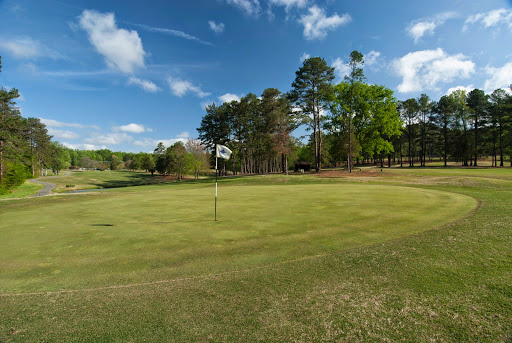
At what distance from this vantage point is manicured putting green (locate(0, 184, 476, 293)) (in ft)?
16.9

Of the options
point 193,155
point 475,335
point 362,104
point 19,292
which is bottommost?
point 19,292

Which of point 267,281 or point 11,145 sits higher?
point 11,145

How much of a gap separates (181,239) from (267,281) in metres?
3.92

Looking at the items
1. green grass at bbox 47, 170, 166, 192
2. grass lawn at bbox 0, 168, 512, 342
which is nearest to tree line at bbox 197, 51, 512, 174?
green grass at bbox 47, 170, 166, 192

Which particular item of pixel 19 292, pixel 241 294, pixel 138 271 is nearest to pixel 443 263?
pixel 241 294

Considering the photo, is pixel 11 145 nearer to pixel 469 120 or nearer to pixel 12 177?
pixel 12 177

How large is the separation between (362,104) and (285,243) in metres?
41.8

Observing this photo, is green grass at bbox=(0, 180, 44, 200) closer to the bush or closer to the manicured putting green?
the bush

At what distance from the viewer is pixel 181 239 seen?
7.27 m

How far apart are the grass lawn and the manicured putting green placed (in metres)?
0.05

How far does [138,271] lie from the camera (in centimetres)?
516

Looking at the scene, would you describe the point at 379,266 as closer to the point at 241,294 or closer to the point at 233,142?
A: the point at 241,294

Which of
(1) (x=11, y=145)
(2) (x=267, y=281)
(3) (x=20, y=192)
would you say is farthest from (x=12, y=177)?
(2) (x=267, y=281)

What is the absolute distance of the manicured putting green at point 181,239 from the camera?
16.9 ft
